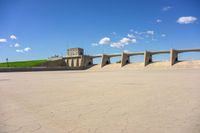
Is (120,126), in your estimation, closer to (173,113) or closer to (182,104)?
(173,113)

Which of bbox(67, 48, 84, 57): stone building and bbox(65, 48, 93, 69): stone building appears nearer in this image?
bbox(65, 48, 93, 69): stone building

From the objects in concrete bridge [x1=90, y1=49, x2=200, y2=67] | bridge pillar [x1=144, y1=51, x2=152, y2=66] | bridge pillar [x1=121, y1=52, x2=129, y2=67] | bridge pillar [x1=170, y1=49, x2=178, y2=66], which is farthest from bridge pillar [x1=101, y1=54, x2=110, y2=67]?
bridge pillar [x1=170, y1=49, x2=178, y2=66]

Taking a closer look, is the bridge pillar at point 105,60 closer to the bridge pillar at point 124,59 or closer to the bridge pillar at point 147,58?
the bridge pillar at point 124,59

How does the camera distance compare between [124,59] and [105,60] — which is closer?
[124,59]

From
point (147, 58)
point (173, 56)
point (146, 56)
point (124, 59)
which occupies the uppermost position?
point (146, 56)

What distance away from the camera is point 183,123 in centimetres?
480

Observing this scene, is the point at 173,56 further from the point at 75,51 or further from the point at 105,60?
the point at 75,51

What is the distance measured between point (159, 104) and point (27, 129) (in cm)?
373

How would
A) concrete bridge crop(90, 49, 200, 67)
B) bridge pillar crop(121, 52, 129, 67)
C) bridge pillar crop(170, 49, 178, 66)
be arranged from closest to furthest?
bridge pillar crop(170, 49, 178, 66)
concrete bridge crop(90, 49, 200, 67)
bridge pillar crop(121, 52, 129, 67)

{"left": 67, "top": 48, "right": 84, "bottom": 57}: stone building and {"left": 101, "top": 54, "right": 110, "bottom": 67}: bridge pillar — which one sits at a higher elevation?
{"left": 67, "top": 48, "right": 84, "bottom": 57}: stone building

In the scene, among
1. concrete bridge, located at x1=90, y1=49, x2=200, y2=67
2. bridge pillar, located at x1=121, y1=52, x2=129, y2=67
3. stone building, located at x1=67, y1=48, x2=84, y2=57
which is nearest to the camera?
concrete bridge, located at x1=90, y1=49, x2=200, y2=67

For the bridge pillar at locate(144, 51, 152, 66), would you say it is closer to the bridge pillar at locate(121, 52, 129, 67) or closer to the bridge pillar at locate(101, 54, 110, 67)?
the bridge pillar at locate(121, 52, 129, 67)

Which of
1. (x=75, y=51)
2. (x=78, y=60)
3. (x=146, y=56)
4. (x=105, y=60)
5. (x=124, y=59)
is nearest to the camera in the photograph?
(x=146, y=56)

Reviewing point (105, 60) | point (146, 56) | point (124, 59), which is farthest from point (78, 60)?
point (146, 56)
